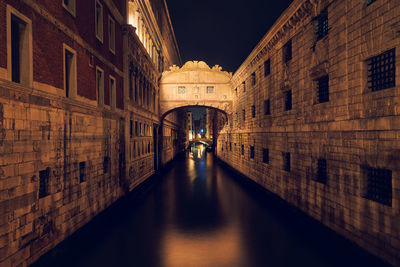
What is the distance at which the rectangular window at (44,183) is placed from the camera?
7.97 m

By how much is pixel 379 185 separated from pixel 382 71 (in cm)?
387

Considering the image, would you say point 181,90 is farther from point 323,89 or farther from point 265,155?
point 323,89

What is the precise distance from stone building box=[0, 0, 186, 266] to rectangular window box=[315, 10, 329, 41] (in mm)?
11256

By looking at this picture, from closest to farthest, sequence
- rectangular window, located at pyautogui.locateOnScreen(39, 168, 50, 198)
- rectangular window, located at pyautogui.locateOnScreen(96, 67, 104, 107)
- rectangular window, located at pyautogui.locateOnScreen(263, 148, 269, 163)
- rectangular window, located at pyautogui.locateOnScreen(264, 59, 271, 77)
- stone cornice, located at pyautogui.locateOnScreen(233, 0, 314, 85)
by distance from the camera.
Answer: rectangular window, located at pyautogui.locateOnScreen(39, 168, 50, 198) → stone cornice, located at pyautogui.locateOnScreen(233, 0, 314, 85) → rectangular window, located at pyautogui.locateOnScreen(96, 67, 104, 107) → rectangular window, located at pyautogui.locateOnScreen(264, 59, 271, 77) → rectangular window, located at pyautogui.locateOnScreen(263, 148, 269, 163)

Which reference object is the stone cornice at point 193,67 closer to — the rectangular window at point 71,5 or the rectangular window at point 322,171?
the rectangular window at point 71,5

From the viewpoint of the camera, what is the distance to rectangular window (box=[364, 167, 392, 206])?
7.57m

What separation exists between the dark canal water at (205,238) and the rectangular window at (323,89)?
5.89 meters

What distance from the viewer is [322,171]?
36.0 feet

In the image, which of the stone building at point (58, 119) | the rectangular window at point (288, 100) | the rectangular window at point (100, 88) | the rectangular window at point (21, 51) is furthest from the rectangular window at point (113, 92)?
the rectangular window at point (288, 100)

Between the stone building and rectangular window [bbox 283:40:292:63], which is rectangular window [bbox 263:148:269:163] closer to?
rectangular window [bbox 283:40:292:63]

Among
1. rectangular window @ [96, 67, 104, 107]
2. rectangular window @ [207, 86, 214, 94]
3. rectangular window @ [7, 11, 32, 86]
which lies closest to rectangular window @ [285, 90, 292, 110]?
rectangular window @ [96, 67, 104, 107]

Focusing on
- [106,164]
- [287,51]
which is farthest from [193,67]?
[106,164]

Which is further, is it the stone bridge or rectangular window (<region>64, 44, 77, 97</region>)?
the stone bridge

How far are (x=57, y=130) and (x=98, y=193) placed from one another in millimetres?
4805
